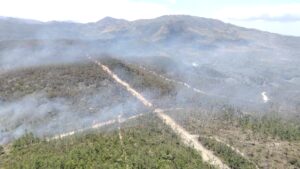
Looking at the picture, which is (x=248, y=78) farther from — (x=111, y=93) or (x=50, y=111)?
(x=50, y=111)

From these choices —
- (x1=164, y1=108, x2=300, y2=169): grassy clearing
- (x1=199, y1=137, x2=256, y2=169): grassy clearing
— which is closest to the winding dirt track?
(x1=199, y1=137, x2=256, y2=169): grassy clearing

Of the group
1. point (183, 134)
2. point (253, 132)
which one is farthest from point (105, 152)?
point (253, 132)

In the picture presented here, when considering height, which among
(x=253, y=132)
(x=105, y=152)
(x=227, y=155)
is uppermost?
(x=105, y=152)

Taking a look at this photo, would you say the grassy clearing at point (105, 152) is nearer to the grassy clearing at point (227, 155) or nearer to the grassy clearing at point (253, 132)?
Answer: the grassy clearing at point (227, 155)

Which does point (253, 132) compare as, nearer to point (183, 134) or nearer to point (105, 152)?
point (183, 134)

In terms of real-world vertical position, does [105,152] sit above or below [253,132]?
above

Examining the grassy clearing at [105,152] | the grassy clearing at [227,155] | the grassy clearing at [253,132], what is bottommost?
the grassy clearing at [253,132]

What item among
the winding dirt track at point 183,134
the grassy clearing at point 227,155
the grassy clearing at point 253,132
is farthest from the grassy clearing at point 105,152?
the grassy clearing at point 253,132

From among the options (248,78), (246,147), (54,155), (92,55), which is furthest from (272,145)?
(248,78)
